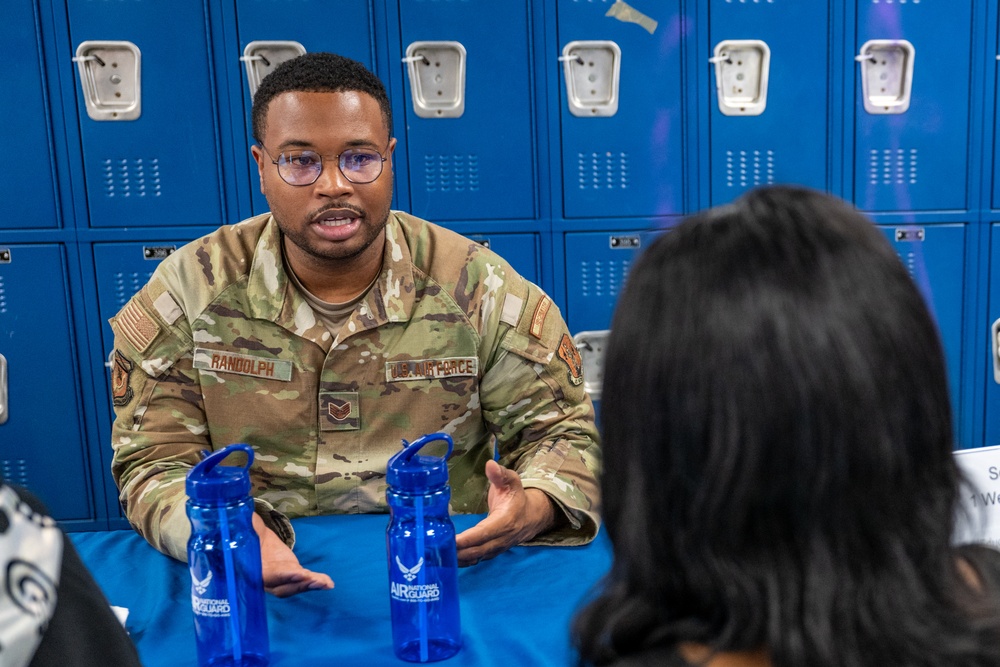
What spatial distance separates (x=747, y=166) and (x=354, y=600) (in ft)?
7.43

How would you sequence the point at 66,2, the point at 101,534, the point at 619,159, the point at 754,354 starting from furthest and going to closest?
the point at 619,159 → the point at 66,2 → the point at 101,534 → the point at 754,354

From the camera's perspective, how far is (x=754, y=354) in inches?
19.3

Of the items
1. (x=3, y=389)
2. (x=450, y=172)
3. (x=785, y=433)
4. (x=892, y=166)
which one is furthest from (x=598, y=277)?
(x=785, y=433)

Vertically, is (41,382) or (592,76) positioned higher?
(592,76)

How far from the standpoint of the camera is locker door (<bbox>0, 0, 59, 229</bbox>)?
260cm

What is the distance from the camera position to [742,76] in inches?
110

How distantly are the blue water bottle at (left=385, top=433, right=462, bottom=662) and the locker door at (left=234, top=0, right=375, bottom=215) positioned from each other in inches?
80.6

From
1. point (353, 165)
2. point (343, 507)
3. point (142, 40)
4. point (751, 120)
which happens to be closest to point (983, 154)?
point (751, 120)

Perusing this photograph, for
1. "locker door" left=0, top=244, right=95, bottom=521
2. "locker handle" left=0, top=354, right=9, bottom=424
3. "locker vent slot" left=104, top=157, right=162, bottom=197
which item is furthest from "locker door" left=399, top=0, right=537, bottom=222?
"locker handle" left=0, top=354, right=9, bottom=424

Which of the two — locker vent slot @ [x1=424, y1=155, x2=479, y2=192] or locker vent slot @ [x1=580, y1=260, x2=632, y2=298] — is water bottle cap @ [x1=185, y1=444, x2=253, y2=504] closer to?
locker vent slot @ [x1=424, y1=155, x2=479, y2=192]

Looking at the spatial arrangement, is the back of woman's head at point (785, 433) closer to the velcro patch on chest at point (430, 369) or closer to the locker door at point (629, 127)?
the velcro patch on chest at point (430, 369)

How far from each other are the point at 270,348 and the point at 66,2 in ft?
5.76

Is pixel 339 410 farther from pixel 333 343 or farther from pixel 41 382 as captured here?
pixel 41 382

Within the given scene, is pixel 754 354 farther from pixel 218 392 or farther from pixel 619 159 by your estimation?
pixel 619 159
